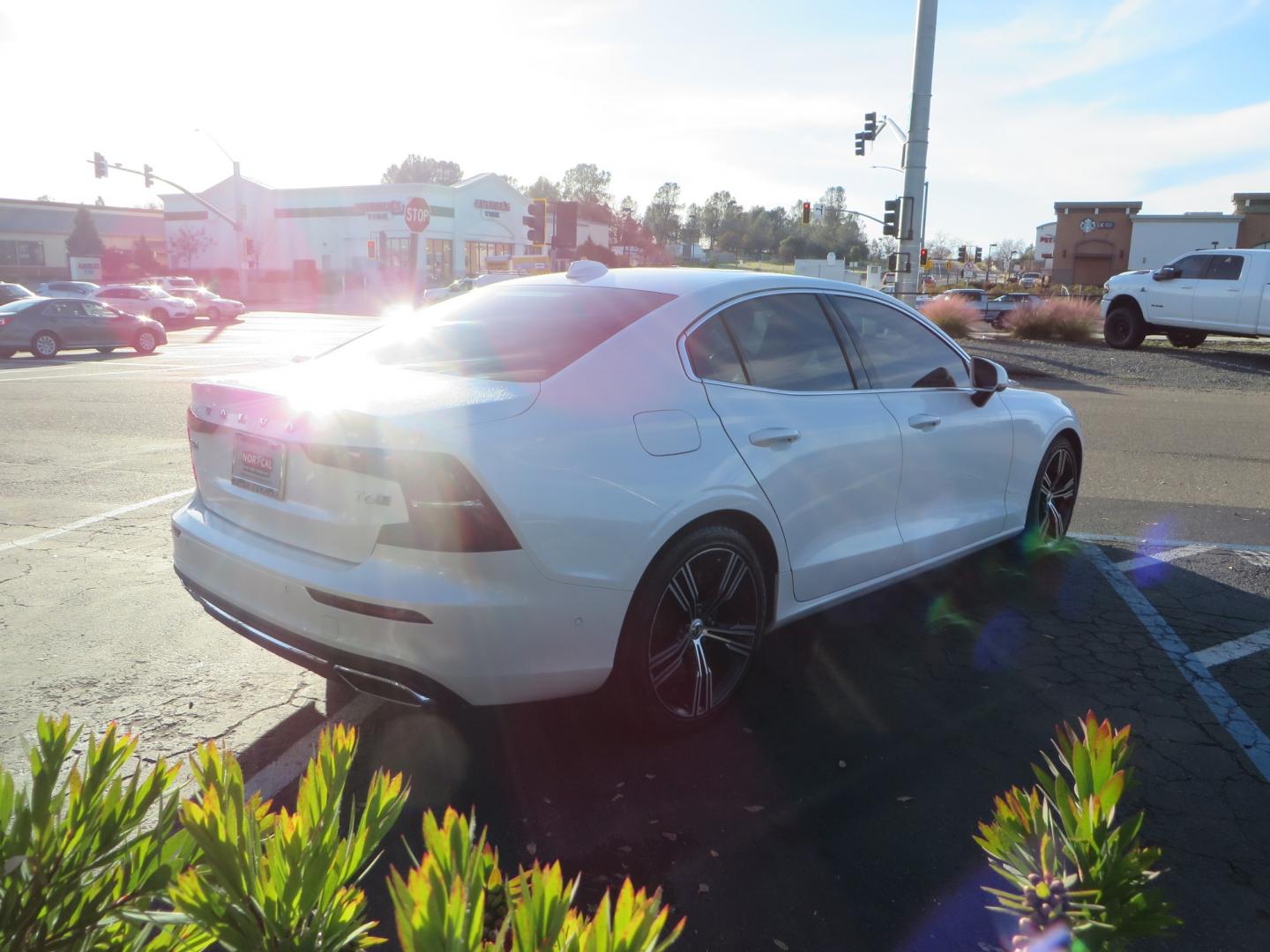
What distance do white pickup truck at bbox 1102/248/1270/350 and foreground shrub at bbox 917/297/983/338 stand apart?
10.1 ft

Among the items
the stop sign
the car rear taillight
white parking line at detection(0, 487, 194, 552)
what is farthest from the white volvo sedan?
the stop sign

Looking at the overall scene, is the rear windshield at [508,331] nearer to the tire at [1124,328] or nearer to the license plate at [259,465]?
the license plate at [259,465]

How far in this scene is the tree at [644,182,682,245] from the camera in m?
116

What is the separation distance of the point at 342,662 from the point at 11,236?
272 feet

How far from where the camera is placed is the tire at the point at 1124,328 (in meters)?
19.5

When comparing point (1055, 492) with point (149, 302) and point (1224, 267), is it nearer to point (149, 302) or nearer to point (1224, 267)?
point (1224, 267)

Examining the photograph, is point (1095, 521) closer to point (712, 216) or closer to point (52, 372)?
point (52, 372)

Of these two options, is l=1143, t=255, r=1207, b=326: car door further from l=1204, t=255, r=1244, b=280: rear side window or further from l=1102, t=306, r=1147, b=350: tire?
l=1102, t=306, r=1147, b=350: tire

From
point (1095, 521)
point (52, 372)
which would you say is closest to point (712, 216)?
point (52, 372)

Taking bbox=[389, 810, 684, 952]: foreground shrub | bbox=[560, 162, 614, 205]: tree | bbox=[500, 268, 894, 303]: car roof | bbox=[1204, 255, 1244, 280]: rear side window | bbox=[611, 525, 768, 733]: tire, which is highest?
bbox=[560, 162, 614, 205]: tree

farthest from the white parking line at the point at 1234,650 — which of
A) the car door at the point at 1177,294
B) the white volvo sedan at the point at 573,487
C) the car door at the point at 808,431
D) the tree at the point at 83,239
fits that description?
the tree at the point at 83,239

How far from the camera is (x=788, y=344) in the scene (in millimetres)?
4012

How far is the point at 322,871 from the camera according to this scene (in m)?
1.22

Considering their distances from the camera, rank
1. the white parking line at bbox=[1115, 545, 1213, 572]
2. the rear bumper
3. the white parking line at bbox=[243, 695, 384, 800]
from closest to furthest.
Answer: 1. the rear bumper
2. the white parking line at bbox=[243, 695, 384, 800]
3. the white parking line at bbox=[1115, 545, 1213, 572]
